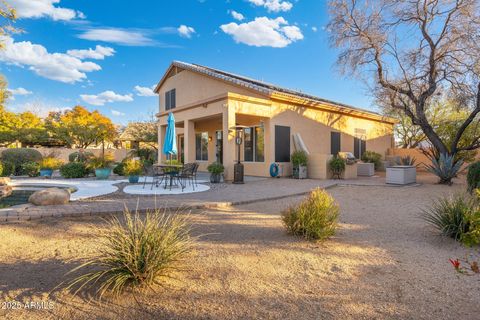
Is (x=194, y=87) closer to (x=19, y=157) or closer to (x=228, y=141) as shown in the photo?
(x=228, y=141)

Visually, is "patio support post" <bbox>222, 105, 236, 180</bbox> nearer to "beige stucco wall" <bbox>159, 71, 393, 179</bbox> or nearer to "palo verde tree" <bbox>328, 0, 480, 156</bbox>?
"beige stucco wall" <bbox>159, 71, 393, 179</bbox>

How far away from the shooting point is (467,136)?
15812 millimetres

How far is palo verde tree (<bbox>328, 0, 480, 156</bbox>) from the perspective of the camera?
11414mm

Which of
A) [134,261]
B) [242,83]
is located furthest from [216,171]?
[134,261]

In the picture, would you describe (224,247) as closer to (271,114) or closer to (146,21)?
(271,114)

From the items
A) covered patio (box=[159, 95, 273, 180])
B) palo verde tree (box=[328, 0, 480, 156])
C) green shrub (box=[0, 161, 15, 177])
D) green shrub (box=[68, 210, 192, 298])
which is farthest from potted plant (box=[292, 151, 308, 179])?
green shrub (box=[0, 161, 15, 177])

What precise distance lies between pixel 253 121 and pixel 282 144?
2.02m

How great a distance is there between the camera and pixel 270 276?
294 centimetres

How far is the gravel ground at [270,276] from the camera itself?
2.29 meters

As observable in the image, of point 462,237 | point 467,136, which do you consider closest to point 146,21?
point 462,237

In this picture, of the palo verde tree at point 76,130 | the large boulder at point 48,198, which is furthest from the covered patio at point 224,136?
the palo verde tree at point 76,130

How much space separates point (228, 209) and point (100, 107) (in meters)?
40.7

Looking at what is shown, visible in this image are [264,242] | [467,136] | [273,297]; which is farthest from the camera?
[467,136]

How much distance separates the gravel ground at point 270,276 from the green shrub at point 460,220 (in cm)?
18
